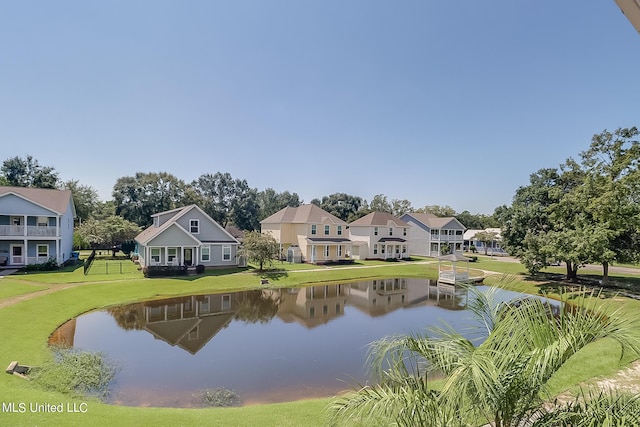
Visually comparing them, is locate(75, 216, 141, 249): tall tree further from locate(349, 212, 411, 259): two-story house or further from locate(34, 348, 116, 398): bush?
locate(34, 348, 116, 398): bush

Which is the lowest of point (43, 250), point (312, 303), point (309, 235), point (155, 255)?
point (312, 303)

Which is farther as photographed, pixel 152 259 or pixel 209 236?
pixel 209 236

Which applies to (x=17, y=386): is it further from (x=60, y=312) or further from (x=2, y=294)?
(x=2, y=294)

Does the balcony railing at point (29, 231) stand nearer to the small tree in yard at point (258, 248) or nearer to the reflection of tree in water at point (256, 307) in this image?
the small tree in yard at point (258, 248)

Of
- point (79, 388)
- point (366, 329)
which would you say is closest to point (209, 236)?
point (366, 329)

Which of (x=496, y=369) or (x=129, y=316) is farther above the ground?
(x=496, y=369)

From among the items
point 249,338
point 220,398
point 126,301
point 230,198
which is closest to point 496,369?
point 220,398

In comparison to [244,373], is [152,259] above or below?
above

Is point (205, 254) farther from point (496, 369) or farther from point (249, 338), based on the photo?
point (496, 369)
